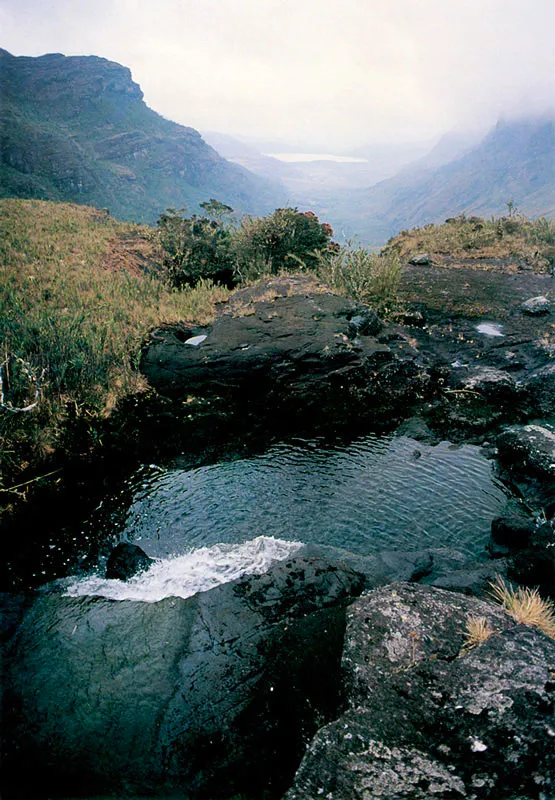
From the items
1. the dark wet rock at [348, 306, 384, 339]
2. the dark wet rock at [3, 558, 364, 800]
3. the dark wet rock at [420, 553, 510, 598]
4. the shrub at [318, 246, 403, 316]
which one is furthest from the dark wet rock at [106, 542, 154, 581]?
the shrub at [318, 246, 403, 316]

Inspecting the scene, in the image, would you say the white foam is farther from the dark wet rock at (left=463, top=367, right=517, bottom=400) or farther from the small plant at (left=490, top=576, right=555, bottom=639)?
the dark wet rock at (left=463, top=367, right=517, bottom=400)

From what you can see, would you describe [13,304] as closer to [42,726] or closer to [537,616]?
[42,726]

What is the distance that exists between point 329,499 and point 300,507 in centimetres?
55

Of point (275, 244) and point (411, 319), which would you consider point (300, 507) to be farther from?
point (275, 244)

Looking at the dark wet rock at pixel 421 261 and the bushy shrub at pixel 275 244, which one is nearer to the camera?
the bushy shrub at pixel 275 244

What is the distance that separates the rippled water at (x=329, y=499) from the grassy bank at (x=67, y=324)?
1921 mm

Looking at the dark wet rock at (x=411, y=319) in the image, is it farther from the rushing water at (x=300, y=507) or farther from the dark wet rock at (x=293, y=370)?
the rushing water at (x=300, y=507)

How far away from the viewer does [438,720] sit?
2.75 metres

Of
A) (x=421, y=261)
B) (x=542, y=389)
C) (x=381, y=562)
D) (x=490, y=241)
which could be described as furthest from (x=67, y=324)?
(x=490, y=241)

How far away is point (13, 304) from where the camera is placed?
34.6ft

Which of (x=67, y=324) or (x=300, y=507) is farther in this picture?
(x=67, y=324)

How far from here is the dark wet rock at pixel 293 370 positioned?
32.1 feet

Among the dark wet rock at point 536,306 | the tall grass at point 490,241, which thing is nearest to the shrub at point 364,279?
the dark wet rock at point 536,306

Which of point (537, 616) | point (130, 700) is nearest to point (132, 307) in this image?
point (130, 700)
